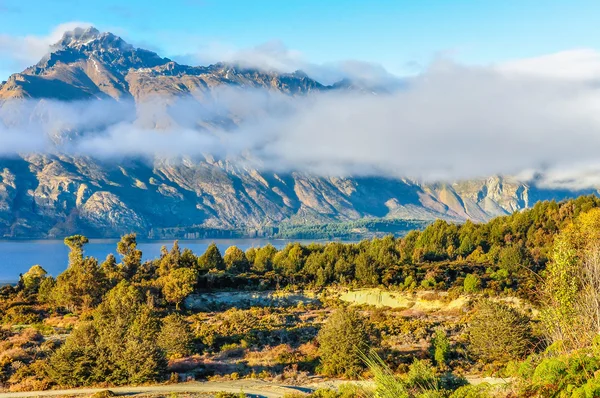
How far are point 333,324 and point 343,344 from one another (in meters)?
1.90

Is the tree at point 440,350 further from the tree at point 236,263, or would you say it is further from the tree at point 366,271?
the tree at point 236,263

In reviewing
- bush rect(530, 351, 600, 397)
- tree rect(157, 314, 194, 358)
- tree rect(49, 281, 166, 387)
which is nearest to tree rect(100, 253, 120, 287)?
tree rect(157, 314, 194, 358)

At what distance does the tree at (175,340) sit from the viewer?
41.1 metres

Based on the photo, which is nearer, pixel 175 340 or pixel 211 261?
pixel 175 340

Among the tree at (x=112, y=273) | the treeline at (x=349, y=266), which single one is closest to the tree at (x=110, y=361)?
the treeline at (x=349, y=266)

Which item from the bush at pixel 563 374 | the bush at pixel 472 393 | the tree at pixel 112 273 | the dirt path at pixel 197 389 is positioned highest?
the bush at pixel 563 374

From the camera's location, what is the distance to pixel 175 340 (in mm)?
41188

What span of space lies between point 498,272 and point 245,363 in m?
36.6

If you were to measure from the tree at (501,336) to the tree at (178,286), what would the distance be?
110 feet

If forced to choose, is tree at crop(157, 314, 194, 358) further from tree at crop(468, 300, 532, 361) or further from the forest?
tree at crop(468, 300, 532, 361)

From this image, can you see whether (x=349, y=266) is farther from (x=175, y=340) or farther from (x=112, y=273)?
(x=175, y=340)

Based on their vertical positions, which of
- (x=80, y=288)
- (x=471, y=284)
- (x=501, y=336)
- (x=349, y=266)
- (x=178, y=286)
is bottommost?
(x=471, y=284)

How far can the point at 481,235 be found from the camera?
9706 centimetres

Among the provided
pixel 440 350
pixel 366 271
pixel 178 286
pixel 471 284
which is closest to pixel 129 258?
pixel 178 286
